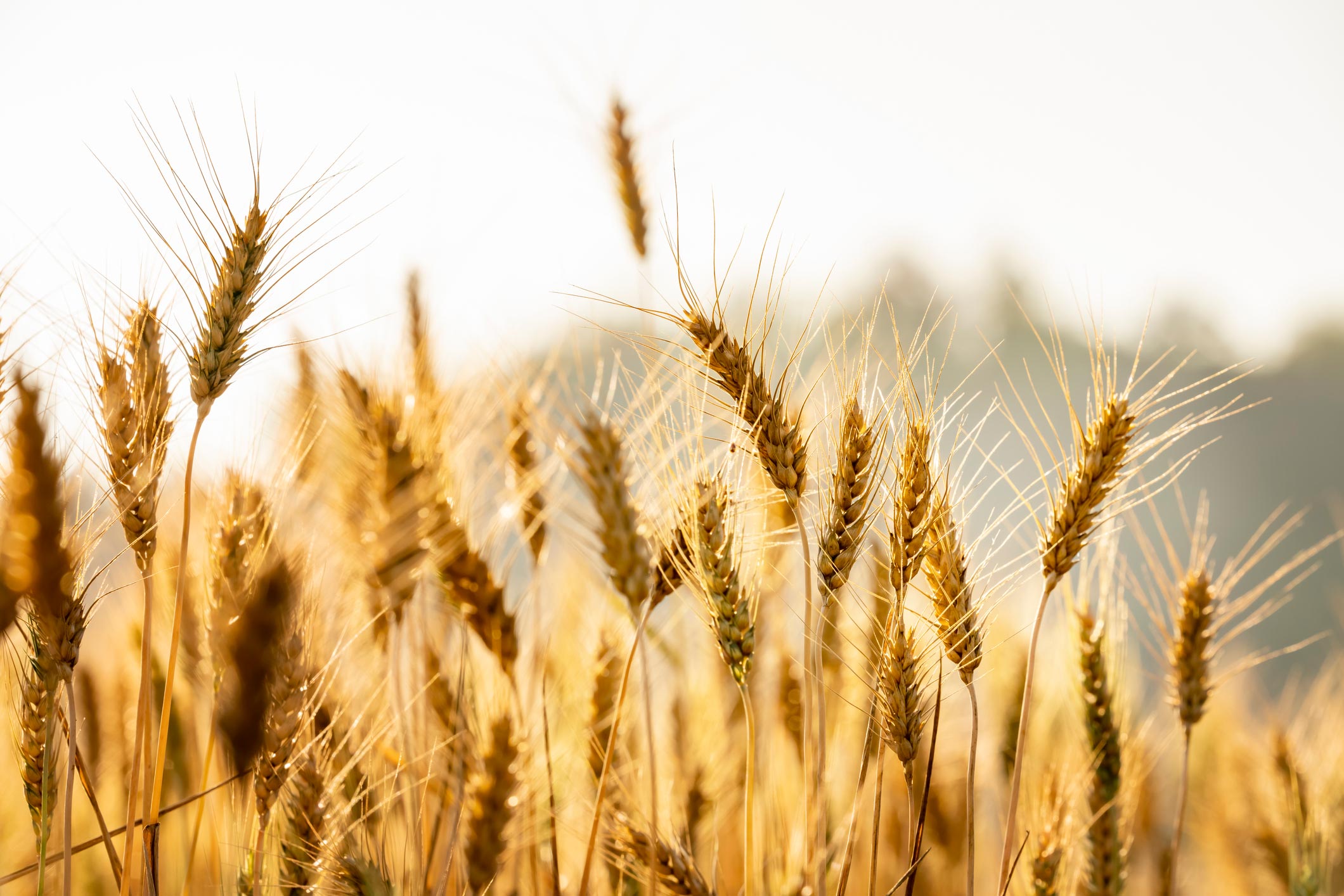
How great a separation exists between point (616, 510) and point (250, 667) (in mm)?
960

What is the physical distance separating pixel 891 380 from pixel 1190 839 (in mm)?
4211

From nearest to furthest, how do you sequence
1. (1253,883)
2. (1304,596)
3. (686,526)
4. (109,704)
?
1. (686,526)
2. (109,704)
3. (1253,883)
4. (1304,596)

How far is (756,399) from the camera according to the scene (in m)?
1.15

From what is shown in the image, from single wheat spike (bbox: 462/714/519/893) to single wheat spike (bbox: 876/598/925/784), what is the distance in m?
0.53

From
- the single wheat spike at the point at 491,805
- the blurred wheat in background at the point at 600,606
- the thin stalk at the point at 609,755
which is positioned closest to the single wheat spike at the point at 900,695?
the blurred wheat in background at the point at 600,606

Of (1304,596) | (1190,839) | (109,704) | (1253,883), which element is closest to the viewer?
(109,704)

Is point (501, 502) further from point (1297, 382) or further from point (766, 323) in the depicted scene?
point (1297, 382)

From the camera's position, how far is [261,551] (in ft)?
4.14

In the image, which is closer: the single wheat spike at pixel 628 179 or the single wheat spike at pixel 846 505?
the single wheat spike at pixel 846 505

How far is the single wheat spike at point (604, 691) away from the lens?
70.2 inches

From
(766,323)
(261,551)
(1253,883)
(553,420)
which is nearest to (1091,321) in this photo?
(766,323)

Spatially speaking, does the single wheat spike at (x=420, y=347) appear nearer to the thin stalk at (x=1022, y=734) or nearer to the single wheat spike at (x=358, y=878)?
the single wheat spike at (x=358, y=878)

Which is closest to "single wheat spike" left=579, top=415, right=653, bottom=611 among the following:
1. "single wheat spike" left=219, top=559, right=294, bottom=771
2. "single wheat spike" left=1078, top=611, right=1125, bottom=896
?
"single wheat spike" left=219, top=559, right=294, bottom=771

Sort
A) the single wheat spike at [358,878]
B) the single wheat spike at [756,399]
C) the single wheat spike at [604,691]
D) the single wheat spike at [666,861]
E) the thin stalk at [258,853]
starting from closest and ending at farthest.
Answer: the single wheat spike at [358,878]
the thin stalk at [258,853]
the single wheat spike at [756,399]
the single wheat spike at [666,861]
the single wheat spike at [604,691]
